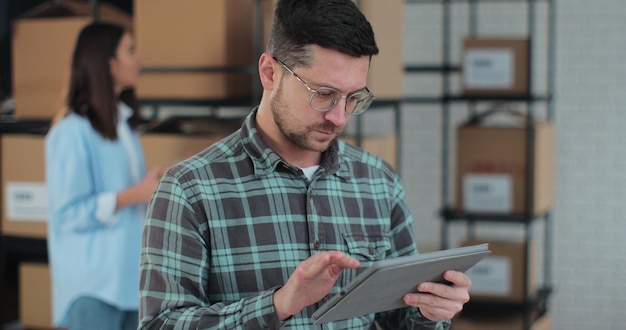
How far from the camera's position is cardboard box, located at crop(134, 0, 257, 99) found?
9.92ft

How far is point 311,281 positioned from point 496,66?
2.83 metres

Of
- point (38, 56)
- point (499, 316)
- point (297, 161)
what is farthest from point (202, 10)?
point (499, 316)

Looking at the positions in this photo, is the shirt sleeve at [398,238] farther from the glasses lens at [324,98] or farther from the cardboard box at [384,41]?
the cardboard box at [384,41]

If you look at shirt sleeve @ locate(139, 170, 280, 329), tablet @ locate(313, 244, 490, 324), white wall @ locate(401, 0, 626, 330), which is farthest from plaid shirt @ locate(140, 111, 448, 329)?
white wall @ locate(401, 0, 626, 330)

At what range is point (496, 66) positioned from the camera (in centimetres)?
393

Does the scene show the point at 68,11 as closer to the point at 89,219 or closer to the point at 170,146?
the point at 170,146

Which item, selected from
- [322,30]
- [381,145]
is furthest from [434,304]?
[381,145]

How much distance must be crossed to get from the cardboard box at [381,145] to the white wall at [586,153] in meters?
2.65

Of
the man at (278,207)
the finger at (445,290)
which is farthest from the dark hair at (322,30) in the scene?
the finger at (445,290)

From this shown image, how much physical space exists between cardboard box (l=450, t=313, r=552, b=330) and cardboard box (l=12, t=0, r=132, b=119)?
201cm

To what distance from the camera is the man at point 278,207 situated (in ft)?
4.79

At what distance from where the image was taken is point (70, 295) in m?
2.79

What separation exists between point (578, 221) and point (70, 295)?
12.6ft

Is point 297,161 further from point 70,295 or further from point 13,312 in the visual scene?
point 13,312
